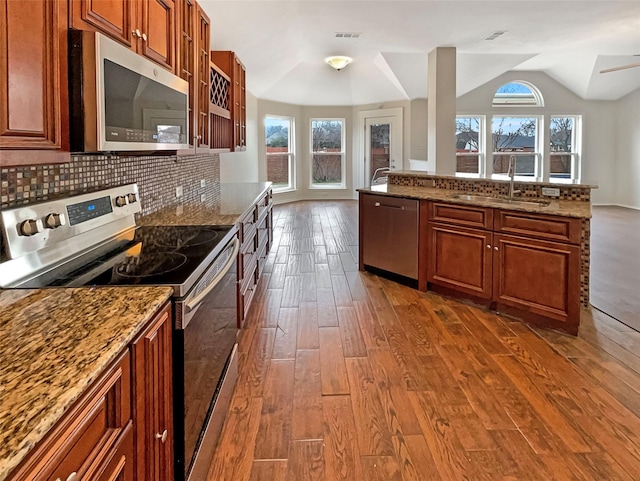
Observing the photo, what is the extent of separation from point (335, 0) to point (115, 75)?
3.56 m

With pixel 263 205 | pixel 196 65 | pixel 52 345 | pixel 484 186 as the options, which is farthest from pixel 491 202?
pixel 52 345

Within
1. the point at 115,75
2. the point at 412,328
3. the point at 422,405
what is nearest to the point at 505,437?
the point at 422,405

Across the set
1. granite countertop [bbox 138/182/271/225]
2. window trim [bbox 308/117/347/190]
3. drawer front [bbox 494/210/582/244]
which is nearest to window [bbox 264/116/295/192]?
window trim [bbox 308/117/347/190]

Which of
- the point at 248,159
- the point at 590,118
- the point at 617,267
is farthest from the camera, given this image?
the point at 590,118

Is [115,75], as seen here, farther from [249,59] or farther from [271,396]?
[249,59]

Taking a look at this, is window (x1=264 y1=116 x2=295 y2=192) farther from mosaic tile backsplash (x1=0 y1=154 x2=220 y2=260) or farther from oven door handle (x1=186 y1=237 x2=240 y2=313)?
oven door handle (x1=186 y1=237 x2=240 y2=313)

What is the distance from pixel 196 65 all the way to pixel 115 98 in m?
1.47

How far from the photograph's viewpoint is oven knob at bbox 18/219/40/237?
1382mm

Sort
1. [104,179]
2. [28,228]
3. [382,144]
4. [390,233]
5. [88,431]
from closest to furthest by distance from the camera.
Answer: [88,431] → [28,228] → [104,179] → [390,233] → [382,144]

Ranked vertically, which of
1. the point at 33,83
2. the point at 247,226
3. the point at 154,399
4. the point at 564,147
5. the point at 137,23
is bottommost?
the point at 154,399

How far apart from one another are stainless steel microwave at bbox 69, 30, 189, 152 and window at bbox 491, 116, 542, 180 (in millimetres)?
8994

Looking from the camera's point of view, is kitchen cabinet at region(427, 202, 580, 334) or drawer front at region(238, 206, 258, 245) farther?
kitchen cabinet at region(427, 202, 580, 334)

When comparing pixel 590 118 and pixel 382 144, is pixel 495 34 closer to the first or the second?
pixel 382 144

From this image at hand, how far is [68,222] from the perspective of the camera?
1613 millimetres
